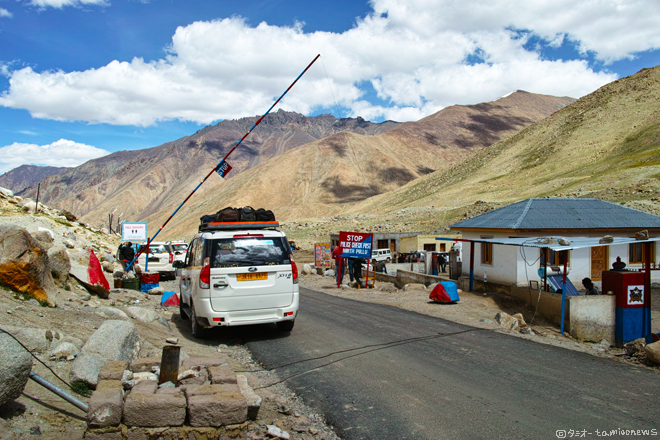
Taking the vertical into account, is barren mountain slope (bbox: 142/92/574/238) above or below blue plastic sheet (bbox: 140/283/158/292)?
above

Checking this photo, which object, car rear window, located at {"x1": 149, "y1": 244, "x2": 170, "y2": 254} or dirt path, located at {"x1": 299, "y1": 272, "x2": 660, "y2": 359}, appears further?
car rear window, located at {"x1": 149, "y1": 244, "x2": 170, "y2": 254}

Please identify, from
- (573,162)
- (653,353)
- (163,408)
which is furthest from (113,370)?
(573,162)

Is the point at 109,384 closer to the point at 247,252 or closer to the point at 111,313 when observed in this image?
the point at 247,252

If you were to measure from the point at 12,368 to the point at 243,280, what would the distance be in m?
4.45

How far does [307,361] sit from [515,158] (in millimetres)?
87937

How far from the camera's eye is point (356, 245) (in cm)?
1917

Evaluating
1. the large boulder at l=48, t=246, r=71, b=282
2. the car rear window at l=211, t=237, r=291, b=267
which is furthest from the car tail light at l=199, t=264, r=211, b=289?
the large boulder at l=48, t=246, r=71, b=282

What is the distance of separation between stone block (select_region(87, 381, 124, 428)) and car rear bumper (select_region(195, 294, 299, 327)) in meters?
3.84

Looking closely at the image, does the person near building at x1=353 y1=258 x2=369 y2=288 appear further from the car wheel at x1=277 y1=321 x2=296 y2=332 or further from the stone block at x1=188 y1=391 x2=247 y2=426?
the stone block at x1=188 y1=391 x2=247 y2=426

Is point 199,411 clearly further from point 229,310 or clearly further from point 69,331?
point 229,310

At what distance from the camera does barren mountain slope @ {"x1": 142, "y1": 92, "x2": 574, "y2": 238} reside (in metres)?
105

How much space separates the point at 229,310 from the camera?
26.6 feet

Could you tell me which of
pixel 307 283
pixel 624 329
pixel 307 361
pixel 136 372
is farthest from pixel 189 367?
pixel 307 283

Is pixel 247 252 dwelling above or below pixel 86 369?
above
